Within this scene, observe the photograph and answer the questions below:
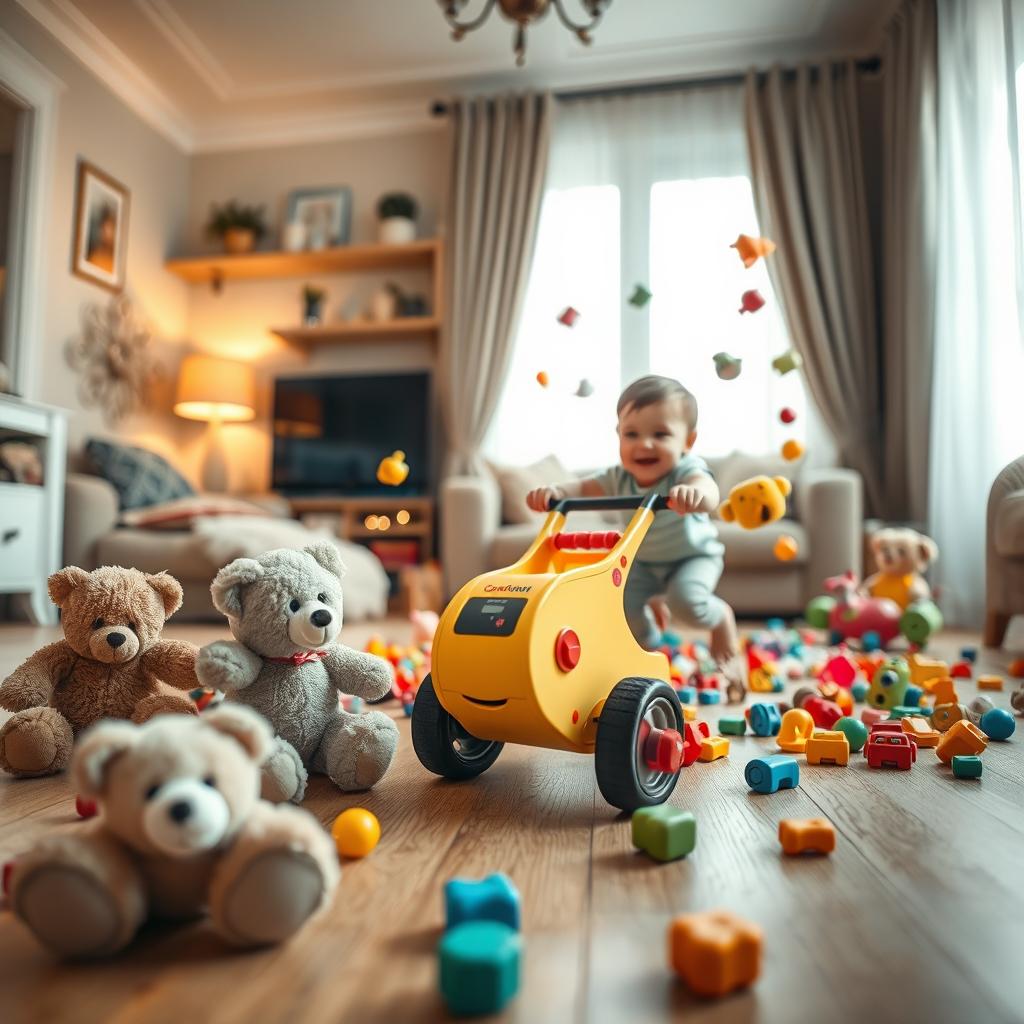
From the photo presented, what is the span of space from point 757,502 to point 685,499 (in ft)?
1.57

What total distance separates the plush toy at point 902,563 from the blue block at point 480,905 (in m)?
2.76

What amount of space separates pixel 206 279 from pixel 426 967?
208 inches

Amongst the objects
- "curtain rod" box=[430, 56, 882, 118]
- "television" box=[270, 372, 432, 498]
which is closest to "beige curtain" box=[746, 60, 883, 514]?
"curtain rod" box=[430, 56, 882, 118]

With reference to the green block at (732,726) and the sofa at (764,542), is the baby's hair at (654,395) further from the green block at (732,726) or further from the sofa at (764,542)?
the sofa at (764,542)

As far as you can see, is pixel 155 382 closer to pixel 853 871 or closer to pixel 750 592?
pixel 750 592

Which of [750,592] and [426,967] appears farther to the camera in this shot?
[750,592]

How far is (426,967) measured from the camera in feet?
2.04

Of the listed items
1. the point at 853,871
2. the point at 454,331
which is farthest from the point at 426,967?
the point at 454,331

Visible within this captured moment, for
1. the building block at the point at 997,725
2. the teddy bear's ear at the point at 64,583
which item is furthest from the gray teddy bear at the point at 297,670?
the building block at the point at 997,725

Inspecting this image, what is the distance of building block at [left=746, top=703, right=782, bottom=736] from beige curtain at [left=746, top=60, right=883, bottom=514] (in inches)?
116

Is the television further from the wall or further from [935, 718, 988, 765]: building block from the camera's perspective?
[935, 718, 988, 765]: building block

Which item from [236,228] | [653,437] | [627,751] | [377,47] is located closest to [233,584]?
[627,751]

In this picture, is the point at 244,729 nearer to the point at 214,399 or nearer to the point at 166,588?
the point at 166,588

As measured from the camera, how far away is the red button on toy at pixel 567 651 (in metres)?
1.03
